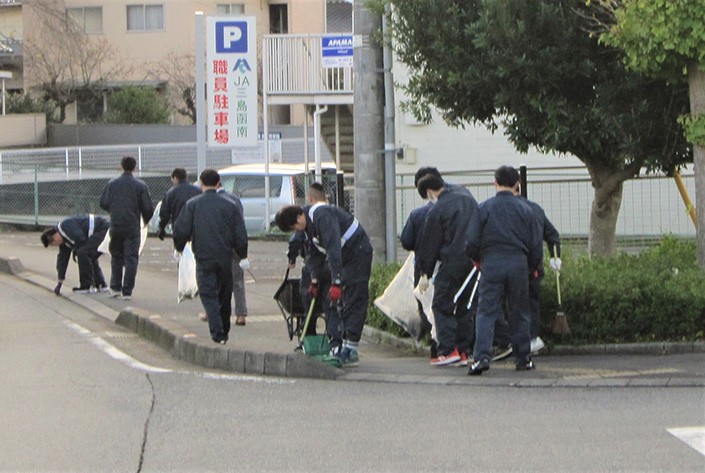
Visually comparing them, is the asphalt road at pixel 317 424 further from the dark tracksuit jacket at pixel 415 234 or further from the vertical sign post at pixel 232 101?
the vertical sign post at pixel 232 101

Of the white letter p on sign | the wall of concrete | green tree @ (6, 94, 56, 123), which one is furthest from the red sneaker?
green tree @ (6, 94, 56, 123)

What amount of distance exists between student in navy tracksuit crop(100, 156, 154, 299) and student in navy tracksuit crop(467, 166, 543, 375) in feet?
20.6

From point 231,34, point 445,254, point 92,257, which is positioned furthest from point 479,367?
point 231,34

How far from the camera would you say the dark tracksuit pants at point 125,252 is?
13812mm

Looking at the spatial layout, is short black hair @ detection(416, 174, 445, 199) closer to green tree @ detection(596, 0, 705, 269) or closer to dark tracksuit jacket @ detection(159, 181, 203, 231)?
green tree @ detection(596, 0, 705, 269)

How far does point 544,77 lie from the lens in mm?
11289

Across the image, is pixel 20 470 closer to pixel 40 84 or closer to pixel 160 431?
pixel 160 431

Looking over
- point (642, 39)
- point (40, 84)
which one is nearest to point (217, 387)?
point (642, 39)

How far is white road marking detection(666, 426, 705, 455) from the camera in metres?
6.22

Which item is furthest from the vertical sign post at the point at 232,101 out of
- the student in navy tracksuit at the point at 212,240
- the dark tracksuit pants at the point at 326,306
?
the dark tracksuit pants at the point at 326,306

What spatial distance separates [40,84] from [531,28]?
3310cm

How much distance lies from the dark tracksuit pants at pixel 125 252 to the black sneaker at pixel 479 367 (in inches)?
254

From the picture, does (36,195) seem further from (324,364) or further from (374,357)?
(324,364)

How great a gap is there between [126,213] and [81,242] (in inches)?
41.9
